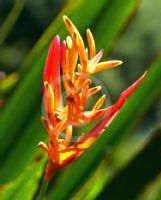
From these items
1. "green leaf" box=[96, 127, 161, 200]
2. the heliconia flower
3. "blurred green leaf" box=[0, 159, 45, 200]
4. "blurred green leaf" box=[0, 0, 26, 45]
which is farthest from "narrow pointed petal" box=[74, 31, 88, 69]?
"blurred green leaf" box=[0, 0, 26, 45]

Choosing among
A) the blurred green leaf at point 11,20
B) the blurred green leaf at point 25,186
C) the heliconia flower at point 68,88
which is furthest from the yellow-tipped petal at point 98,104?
the blurred green leaf at point 11,20

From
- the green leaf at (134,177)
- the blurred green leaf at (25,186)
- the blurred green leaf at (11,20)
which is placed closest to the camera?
the blurred green leaf at (25,186)

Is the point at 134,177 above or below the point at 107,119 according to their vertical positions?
below

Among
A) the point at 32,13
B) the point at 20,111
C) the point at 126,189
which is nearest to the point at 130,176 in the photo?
the point at 126,189

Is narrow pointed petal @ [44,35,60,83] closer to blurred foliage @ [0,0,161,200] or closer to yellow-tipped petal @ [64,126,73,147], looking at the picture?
yellow-tipped petal @ [64,126,73,147]

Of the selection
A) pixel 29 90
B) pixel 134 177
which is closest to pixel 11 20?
pixel 29 90

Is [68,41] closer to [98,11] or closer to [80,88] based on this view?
[80,88]

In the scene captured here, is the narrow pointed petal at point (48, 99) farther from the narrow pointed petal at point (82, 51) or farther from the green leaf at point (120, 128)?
the green leaf at point (120, 128)

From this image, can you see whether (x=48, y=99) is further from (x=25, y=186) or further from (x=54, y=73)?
(x=25, y=186)
